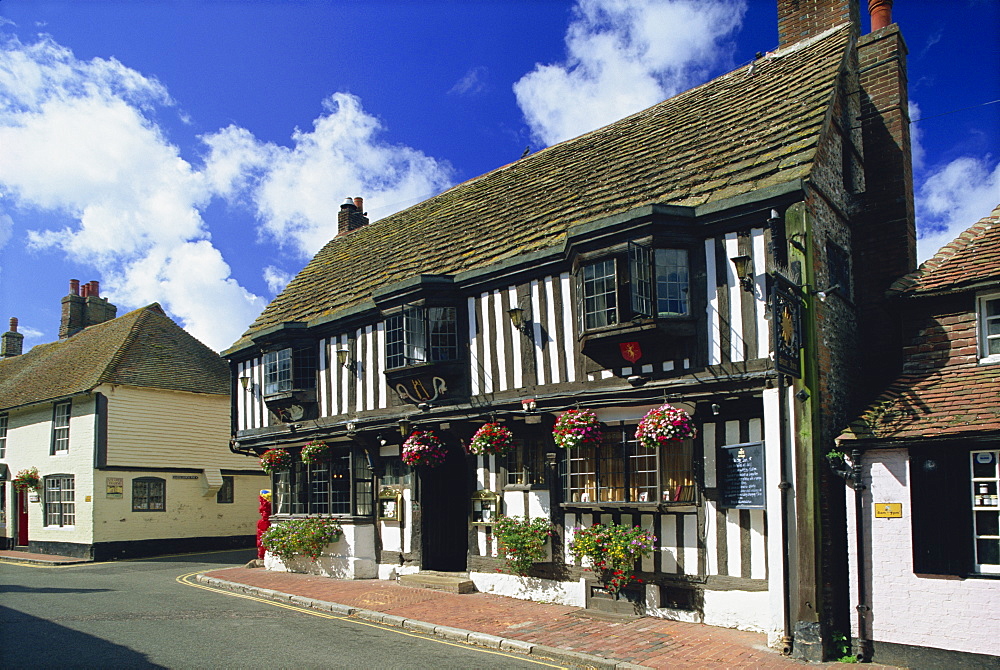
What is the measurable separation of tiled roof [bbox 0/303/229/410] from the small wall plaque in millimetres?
22456

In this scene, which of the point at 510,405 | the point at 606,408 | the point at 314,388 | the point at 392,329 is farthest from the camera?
the point at 314,388

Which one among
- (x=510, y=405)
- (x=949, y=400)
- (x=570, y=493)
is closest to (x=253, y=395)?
(x=510, y=405)

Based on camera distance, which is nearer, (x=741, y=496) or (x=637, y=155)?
(x=741, y=496)

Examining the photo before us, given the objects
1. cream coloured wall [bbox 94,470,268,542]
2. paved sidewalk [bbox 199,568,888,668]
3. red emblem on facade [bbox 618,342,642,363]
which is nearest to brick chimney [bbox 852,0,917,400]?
red emblem on facade [bbox 618,342,642,363]

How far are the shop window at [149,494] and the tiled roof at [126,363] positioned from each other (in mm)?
3066

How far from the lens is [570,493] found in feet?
39.7

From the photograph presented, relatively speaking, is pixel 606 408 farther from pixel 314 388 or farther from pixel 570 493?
pixel 314 388

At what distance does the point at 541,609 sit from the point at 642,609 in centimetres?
169

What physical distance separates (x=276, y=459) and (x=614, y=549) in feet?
31.9

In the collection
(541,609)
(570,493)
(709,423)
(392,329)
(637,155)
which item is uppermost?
(637,155)

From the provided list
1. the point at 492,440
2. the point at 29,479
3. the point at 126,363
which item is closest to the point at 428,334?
the point at 492,440

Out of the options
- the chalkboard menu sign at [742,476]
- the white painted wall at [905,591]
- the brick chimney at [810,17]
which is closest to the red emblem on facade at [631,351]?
the chalkboard menu sign at [742,476]

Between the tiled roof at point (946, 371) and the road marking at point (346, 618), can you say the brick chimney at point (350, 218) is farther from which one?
the tiled roof at point (946, 371)

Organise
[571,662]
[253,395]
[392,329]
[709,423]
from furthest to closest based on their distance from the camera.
Result: [253,395], [392,329], [709,423], [571,662]
